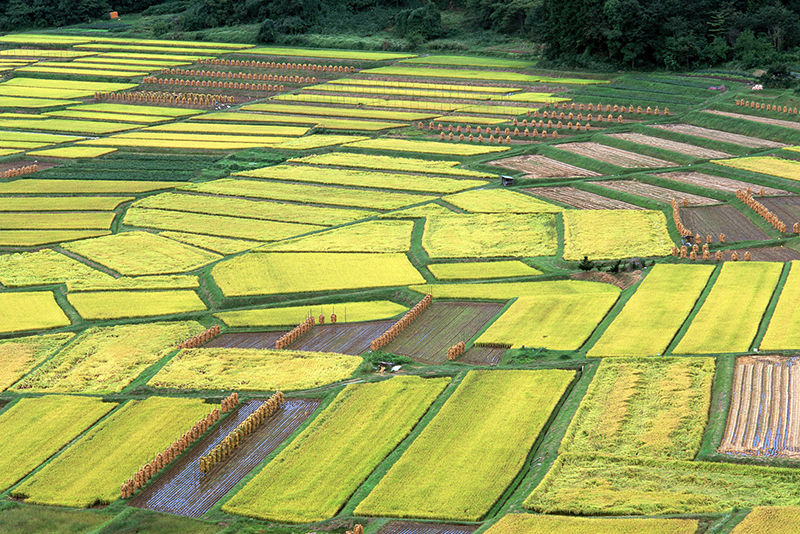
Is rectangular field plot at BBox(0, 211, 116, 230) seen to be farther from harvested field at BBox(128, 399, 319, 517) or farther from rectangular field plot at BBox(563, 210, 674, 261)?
harvested field at BBox(128, 399, 319, 517)

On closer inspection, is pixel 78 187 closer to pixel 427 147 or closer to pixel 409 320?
→ pixel 427 147

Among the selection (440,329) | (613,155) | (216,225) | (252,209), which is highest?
(613,155)

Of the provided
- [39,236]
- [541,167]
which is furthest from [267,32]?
[39,236]

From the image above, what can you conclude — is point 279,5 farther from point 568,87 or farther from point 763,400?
point 763,400

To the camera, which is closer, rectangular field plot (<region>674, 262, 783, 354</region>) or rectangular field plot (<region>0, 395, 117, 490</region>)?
rectangular field plot (<region>0, 395, 117, 490</region>)

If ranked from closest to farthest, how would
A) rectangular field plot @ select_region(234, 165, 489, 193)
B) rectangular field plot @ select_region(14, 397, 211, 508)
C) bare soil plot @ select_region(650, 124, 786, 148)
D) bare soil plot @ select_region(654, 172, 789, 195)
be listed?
rectangular field plot @ select_region(14, 397, 211, 508) → bare soil plot @ select_region(654, 172, 789, 195) → rectangular field plot @ select_region(234, 165, 489, 193) → bare soil plot @ select_region(650, 124, 786, 148)

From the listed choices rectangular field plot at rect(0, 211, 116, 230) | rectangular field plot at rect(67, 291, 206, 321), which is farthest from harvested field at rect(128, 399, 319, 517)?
rectangular field plot at rect(0, 211, 116, 230)

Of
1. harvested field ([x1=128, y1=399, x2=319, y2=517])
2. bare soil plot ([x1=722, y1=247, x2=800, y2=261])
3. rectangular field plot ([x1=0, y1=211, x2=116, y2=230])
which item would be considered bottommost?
harvested field ([x1=128, y1=399, x2=319, y2=517])
